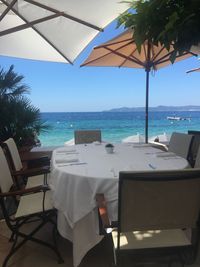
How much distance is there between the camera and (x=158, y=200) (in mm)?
1726

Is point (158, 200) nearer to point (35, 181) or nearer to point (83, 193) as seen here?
point (83, 193)

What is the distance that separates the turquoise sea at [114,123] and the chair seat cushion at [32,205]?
847 inches

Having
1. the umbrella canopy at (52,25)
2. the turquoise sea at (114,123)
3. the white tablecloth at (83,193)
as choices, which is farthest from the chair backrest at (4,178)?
the turquoise sea at (114,123)

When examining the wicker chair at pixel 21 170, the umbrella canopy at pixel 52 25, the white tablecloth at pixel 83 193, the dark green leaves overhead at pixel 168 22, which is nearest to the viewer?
the dark green leaves overhead at pixel 168 22

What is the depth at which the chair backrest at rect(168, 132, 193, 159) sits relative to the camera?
408 centimetres

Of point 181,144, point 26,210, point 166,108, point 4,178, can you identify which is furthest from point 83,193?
point 166,108

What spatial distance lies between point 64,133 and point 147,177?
89.3 ft

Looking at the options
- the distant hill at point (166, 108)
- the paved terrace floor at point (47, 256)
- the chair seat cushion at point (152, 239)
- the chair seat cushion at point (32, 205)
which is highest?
the chair seat cushion at point (152, 239)

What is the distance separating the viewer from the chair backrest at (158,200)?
1639 millimetres

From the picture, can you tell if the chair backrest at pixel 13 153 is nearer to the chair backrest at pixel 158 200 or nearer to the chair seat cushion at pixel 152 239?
the chair seat cushion at pixel 152 239

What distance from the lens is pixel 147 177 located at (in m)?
1.62

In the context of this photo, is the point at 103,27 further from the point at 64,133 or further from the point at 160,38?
the point at 64,133

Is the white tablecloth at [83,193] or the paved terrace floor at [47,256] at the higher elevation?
the white tablecloth at [83,193]

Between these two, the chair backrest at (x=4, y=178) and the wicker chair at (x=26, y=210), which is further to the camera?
the chair backrest at (x=4, y=178)
